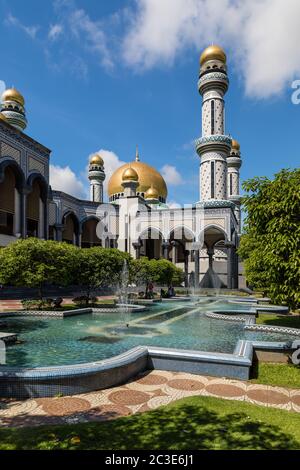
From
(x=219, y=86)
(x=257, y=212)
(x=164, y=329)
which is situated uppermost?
(x=219, y=86)

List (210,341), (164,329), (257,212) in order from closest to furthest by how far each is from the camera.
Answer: (257,212), (210,341), (164,329)

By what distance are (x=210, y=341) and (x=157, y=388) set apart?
4.22 m

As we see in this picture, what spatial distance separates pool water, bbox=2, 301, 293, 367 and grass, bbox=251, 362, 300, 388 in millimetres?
1211

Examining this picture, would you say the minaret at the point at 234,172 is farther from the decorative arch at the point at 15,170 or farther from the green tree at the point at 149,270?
the decorative arch at the point at 15,170

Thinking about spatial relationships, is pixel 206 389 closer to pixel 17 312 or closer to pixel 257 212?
pixel 257 212

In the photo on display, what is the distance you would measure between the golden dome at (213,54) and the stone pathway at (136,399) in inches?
1477

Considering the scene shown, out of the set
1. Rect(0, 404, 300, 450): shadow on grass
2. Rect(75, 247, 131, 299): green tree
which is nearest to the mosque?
Rect(75, 247, 131, 299): green tree

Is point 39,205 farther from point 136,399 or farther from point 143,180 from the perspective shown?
point 136,399

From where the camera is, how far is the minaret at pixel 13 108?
38719 mm

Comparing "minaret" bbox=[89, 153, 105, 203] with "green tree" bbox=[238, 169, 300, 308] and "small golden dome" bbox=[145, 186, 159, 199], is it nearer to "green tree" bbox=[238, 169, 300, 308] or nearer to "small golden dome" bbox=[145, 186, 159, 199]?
"small golden dome" bbox=[145, 186, 159, 199]

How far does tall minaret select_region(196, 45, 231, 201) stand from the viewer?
35.4 metres
